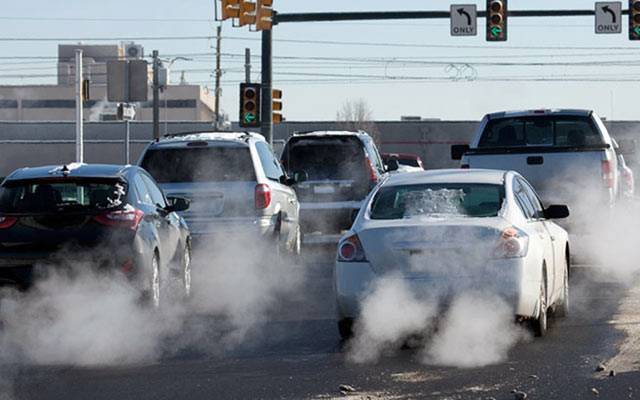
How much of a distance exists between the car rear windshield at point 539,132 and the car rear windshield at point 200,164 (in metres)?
3.99

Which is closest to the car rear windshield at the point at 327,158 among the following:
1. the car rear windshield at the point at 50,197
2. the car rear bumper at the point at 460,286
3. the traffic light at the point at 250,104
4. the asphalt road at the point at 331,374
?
the traffic light at the point at 250,104

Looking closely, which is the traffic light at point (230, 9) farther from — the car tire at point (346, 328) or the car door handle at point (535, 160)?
the car tire at point (346, 328)

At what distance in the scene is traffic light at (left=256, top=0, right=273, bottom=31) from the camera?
105ft

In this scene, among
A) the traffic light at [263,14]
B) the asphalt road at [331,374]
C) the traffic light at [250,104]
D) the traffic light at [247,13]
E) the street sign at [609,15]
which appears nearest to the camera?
the asphalt road at [331,374]

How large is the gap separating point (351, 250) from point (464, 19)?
81.0 feet

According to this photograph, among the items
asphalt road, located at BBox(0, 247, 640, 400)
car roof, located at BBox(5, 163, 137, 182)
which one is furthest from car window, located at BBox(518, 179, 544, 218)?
car roof, located at BBox(5, 163, 137, 182)

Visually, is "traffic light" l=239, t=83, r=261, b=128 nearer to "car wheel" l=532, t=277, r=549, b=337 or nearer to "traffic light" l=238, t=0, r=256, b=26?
"traffic light" l=238, t=0, r=256, b=26

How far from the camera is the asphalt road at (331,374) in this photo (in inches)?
399

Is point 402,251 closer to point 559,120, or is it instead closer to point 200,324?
point 200,324

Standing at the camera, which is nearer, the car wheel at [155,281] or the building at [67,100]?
the car wheel at [155,281]

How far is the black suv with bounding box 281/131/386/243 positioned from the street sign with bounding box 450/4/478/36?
11718mm

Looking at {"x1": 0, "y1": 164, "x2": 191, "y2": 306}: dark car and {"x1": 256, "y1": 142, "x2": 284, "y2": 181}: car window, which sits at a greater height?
{"x1": 256, "y1": 142, "x2": 284, "y2": 181}: car window

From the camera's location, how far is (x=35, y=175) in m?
14.4

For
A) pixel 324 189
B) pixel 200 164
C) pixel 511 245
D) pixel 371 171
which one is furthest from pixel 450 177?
pixel 324 189
